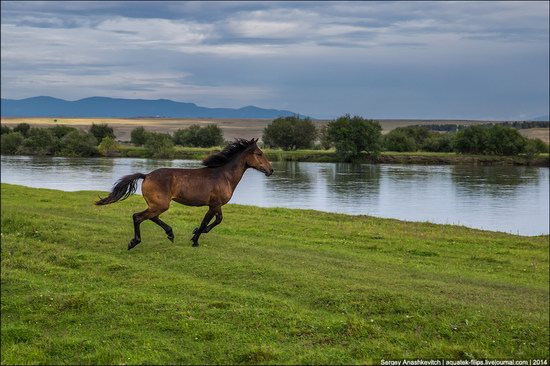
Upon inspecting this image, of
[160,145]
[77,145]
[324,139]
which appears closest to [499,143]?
[324,139]

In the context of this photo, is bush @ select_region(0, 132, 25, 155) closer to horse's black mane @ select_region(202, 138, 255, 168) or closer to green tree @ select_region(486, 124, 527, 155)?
horse's black mane @ select_region(202, 138, 255, 168)

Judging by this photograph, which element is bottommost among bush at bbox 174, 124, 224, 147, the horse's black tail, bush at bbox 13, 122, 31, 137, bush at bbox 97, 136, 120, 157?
the horse's black tail

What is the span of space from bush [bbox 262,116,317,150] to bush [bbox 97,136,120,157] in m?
0.89

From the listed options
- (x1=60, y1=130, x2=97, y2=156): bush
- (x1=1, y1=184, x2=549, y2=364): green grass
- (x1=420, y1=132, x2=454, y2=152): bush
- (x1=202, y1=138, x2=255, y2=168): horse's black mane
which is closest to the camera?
(x1=202, y1=138, x2=255, y2=168): horse's black mane

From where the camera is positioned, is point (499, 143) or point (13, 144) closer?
point (13, 144)

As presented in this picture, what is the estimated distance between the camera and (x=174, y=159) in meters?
3.34

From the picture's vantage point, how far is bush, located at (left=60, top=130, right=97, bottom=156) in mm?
3752

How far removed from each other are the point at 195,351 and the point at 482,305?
33.7ft

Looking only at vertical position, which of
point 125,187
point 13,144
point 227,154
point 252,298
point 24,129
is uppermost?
point 24,129

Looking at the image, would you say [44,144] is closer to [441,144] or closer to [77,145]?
[77,145]

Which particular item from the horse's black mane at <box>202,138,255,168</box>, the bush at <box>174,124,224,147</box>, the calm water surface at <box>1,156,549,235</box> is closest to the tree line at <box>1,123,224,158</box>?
the bush at <box>174,124,224,147</box>

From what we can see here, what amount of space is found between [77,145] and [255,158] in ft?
7.83

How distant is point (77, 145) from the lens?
3.88 meters

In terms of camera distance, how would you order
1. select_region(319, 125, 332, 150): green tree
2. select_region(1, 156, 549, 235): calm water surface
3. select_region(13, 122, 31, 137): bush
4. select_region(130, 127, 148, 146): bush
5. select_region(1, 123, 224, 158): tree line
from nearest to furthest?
select_region(1, 123, 224, 158): tree line < select_region(130, 127, 148, 146): bush < select_region(319, 125, 332, 150): green tree < select_region(13, 122, 31, 137): bush < select_region(1, 156, 549, 235): calm water surface
